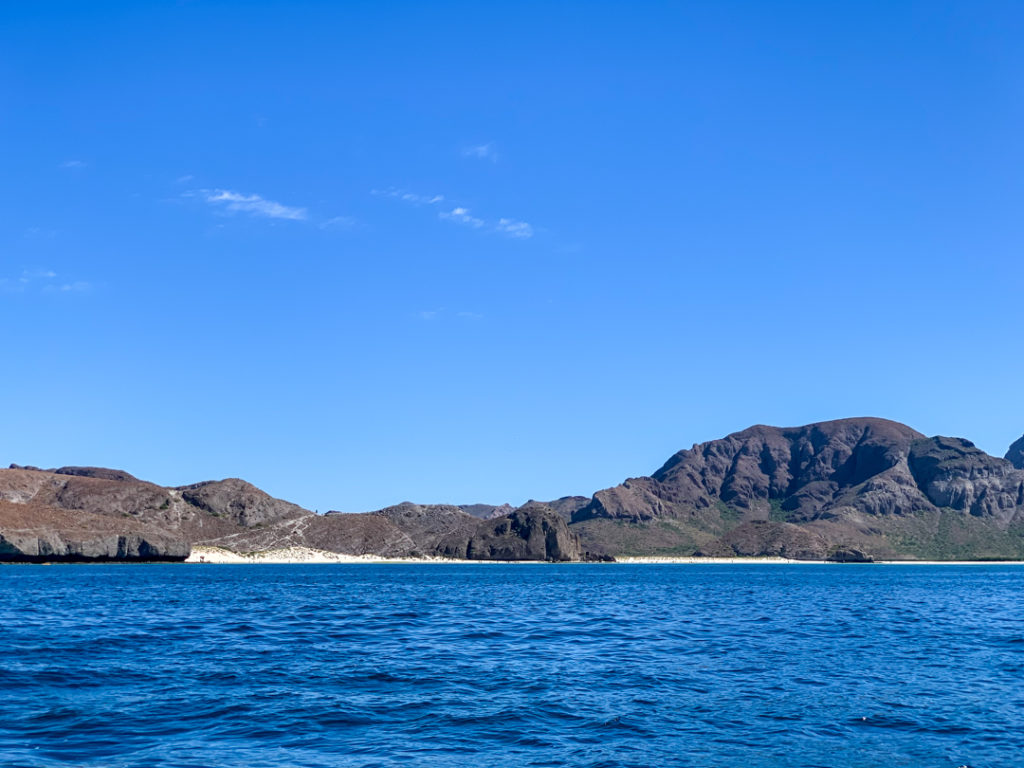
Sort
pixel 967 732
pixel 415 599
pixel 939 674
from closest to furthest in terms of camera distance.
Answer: pixel 967 732 < pixel 939 674 < pixel 415 599

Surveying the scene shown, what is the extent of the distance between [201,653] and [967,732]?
3302cm

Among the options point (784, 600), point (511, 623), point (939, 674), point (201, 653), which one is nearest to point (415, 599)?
point (511, 623)

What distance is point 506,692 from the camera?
32719 mm

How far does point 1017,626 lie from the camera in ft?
201

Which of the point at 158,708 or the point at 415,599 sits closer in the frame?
the point at 158,708

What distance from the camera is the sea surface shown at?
2400cm

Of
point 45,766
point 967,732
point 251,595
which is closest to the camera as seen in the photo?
point 45,766

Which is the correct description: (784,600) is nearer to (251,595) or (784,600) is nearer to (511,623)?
(511,623)

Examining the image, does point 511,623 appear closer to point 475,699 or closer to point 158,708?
point 475,699

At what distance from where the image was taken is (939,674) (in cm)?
3797

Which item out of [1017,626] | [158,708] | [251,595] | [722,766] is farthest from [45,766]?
[251,595]

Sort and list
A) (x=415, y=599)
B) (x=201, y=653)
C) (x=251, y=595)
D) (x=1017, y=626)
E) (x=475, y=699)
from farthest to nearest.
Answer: (x=251, y=595) → (x=415, y=599) → (x=1017, y=626) → (x=201, y=653) → (x=475, y=699)

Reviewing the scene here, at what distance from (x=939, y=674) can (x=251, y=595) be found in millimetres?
78698

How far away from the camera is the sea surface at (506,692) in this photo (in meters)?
24.0
